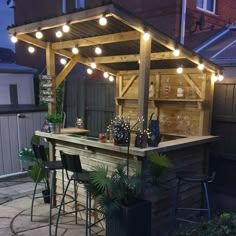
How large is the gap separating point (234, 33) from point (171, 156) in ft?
11.9

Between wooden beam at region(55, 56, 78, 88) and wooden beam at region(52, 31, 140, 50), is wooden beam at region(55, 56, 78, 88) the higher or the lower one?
the lower one

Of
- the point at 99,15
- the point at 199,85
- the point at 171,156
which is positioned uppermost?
the point at 99,15

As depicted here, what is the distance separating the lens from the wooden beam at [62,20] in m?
2.70

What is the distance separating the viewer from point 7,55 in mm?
8414

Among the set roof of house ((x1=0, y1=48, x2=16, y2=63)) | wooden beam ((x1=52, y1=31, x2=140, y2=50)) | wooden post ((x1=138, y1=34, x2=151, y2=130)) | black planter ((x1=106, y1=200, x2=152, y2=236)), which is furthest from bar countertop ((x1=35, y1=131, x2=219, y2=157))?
roof of house ((x1=0, y1=48, x2=16, y2=63))

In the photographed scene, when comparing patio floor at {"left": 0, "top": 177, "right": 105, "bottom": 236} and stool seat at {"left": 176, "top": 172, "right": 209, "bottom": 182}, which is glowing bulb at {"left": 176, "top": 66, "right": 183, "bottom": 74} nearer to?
stool seat at {"left": 176, "top": 172, "right": 209, "bottom": 182}

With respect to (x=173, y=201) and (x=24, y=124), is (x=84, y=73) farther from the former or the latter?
(x=173, y=201)

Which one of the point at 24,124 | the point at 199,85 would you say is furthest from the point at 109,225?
the point at 24,124

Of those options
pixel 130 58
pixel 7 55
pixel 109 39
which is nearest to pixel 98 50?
pixel 130 58

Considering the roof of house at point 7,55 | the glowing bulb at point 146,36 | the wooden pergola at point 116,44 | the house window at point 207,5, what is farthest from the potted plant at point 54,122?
the roof of house at point 7,55

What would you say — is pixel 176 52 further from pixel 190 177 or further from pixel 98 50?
pixel 190 177

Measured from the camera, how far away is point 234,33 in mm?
5875

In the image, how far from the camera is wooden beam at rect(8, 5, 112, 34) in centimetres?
270

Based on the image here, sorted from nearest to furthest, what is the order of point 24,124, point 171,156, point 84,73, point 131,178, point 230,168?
point 131,178, point 171,156, point 230,168, point 24,124, point 84,73
